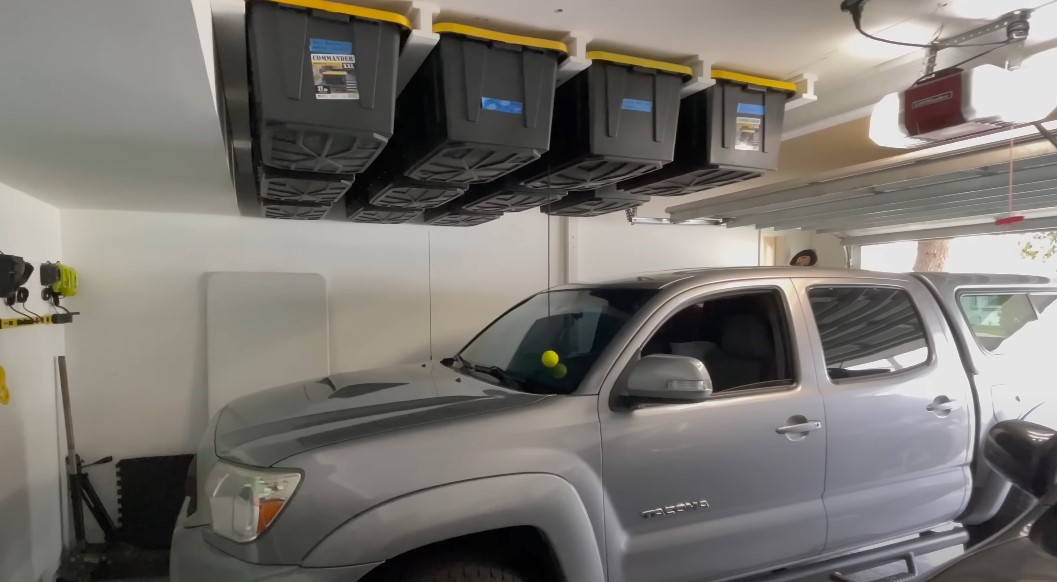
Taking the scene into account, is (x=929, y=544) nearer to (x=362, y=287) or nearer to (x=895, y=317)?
(x=895, y=317)

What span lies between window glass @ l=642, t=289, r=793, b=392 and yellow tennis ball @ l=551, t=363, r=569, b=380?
0.39 m

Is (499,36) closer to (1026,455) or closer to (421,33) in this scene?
(421,33)

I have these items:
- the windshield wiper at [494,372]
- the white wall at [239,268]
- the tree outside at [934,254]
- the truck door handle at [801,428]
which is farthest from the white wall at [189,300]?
the tree outside at [934,254]

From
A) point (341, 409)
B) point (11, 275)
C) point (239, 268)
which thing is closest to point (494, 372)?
point (341, 409)

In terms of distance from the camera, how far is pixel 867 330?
258 centimetres

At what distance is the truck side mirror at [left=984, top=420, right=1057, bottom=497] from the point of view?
4.43 ft

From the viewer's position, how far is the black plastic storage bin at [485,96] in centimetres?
202

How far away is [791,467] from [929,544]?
1.01 meters

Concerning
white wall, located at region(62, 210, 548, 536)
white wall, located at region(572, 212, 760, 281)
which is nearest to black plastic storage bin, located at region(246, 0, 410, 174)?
white wall, located at region(62, 210, 548, 536)

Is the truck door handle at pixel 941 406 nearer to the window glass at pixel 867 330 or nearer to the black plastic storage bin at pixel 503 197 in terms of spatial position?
the window glass at pixel 867 330

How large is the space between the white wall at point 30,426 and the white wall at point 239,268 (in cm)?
24

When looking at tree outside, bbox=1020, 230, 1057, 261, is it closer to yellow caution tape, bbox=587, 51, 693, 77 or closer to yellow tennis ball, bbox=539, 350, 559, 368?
yellow caution tape, bbox=587, 51, 693, 77

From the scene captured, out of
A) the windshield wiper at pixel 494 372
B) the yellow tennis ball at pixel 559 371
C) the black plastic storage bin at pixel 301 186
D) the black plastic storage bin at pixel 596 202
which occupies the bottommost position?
the windshield wiper at pixel 494 372

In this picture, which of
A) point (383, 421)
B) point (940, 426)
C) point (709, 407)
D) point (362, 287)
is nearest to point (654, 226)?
point (362, 287)
